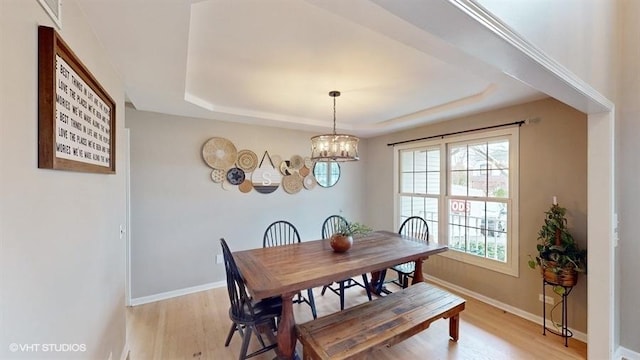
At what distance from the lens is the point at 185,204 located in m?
3.42

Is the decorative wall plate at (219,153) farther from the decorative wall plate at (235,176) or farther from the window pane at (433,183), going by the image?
the window pane at (433,183)

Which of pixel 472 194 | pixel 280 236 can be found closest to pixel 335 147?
pixel 280 236

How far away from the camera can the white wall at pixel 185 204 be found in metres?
3.16

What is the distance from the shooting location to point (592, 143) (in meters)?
2.08

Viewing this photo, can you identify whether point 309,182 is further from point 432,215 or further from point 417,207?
point 432,215

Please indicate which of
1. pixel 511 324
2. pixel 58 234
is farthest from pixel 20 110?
pixel 511 324

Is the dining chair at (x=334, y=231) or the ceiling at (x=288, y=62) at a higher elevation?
the ceiling at (x=288, y=62)

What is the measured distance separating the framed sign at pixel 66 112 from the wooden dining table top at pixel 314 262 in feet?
Result: 4.00

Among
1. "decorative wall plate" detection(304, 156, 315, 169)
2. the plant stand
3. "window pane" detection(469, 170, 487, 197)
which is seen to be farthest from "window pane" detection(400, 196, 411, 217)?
the plant stand

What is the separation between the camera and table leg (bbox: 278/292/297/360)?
75.7 inches

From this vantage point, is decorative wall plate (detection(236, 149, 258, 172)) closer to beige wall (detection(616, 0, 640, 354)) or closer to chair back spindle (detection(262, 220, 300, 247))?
chair back spindle (detection(262, 220, 300, 247))

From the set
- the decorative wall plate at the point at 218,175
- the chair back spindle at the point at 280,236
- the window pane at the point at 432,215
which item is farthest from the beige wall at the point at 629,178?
the decorative wall plate at the point at 218,175

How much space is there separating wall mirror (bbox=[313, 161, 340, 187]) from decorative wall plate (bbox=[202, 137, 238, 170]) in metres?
1.38

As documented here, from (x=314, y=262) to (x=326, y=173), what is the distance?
7.83 ft
